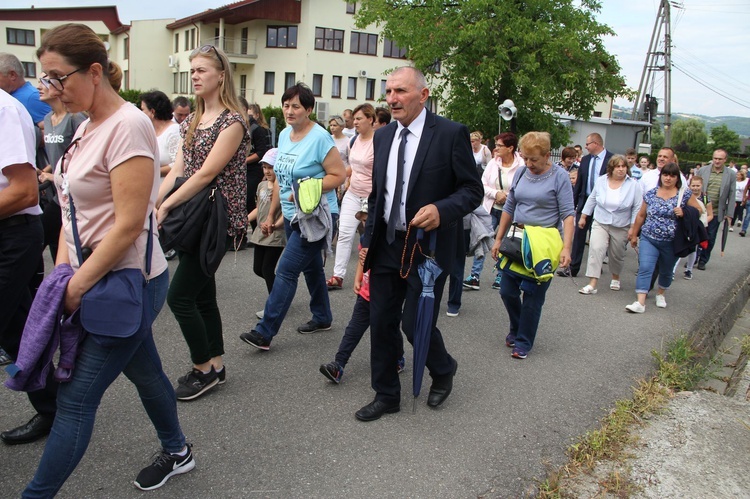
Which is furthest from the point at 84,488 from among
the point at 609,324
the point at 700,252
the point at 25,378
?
the point at 700,252

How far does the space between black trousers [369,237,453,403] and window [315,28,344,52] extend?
42080 mm

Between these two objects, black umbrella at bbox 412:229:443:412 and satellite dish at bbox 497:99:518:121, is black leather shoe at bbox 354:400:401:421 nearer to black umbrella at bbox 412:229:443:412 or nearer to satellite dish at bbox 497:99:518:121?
black umbrella at bbox 412:229:443:412

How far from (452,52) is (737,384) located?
2354 centimetres

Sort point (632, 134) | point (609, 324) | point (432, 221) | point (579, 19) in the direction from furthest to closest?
point (632, 134), point (579, 19), point (609, 324), point (432, 221)

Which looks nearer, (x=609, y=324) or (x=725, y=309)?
(x=609, y=324)

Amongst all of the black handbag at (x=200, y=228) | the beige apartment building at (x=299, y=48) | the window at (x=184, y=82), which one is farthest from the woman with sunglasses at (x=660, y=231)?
the window at (x=184, y=82)

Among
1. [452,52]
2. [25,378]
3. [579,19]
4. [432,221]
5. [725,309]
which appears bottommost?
[725,309]

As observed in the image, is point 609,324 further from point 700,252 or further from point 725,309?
point 700,252

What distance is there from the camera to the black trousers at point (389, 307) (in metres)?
3.59

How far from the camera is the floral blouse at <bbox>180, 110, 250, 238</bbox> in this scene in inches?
138

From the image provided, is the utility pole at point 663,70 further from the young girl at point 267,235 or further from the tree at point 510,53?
the young girl at point 267,235

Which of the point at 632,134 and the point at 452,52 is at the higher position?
the point at 452,52

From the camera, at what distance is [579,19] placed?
2527cm

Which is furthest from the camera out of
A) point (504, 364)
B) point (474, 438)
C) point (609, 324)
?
point (609, 324)
